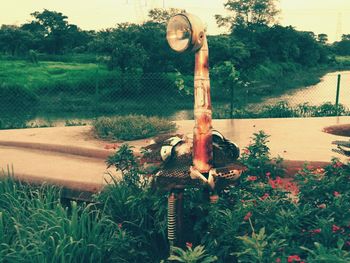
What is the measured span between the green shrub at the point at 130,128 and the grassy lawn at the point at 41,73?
1910cm

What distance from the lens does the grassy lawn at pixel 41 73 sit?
27.7 m

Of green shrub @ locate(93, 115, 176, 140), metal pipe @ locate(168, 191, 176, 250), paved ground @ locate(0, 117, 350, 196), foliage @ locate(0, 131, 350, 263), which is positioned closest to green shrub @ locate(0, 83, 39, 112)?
paved ground @ locate(0, 117, 350, 196)

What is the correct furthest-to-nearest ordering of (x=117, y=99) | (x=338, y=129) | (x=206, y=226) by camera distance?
(x=117, y=99) < (x=338, y=129) < (x=206, y=226)

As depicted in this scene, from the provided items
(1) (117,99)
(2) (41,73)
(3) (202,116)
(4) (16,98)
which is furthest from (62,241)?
(2) (41,73)

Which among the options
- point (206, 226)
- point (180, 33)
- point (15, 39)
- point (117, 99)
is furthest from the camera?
point (15, 39)

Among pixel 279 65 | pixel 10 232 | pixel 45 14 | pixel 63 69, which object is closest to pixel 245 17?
pixel 279 65

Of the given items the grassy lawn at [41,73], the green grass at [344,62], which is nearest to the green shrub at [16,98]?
the grassy lawn at [41,73]

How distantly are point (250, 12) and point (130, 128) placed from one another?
4285 centimetres

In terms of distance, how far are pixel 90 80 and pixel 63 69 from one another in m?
3.43

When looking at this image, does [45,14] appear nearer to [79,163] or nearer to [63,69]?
[63,69]

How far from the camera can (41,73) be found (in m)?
30.4

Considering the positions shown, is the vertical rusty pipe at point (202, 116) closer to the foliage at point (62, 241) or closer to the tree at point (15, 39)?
the foliage at point (62, 241)

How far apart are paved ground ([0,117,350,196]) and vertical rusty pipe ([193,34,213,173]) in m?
2.20

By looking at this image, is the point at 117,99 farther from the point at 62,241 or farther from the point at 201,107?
the point at 201,107
